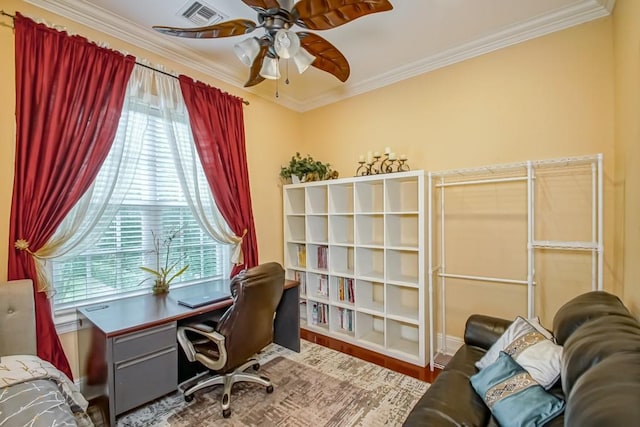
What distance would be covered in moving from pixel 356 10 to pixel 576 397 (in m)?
1.91

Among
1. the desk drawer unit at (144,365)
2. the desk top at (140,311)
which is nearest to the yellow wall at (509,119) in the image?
the desk top at (140,311)

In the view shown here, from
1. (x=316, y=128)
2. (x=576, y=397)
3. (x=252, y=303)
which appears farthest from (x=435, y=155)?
(x=576, y=397)

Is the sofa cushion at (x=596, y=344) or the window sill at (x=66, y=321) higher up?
the sofa cushion at (x=596, y=344)

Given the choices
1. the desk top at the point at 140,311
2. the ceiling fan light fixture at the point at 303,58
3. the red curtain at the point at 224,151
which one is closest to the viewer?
the desk top at the point at 140,311

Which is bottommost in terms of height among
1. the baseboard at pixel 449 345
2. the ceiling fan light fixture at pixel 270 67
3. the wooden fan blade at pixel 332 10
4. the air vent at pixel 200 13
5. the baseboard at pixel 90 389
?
the baseboard at pixel 449 345

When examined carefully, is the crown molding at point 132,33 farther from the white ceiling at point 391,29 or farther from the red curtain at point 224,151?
the red curtain at point 224,151

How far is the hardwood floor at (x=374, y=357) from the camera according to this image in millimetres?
2527

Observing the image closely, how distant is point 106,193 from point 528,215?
3212 mm

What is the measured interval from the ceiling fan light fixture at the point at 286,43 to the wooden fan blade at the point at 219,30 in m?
0.19

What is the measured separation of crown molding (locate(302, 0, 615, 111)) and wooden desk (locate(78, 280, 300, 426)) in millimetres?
2754

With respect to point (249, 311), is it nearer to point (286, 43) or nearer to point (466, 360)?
point (466, 360)

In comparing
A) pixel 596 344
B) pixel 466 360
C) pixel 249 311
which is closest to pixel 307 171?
pixel 249 311

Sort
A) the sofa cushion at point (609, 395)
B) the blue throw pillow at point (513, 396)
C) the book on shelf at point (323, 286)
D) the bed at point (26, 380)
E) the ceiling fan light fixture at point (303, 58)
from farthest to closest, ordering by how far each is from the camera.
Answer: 1. the book on shelf at point (323, 286)
2. the ceiling fan light fixture at point (303, 58)
3. the bed at point (26, 380)
4. the blue throw pillow at point (513, 396)
5. the sofa cushion at point (609, 395)

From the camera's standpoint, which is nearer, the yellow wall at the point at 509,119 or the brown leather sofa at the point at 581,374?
the brown leather sofa at the point at 581,374
